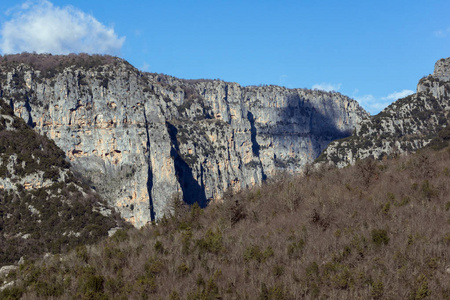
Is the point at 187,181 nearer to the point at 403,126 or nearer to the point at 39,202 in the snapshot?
the point at 403,126

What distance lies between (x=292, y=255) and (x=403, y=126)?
8985 cm

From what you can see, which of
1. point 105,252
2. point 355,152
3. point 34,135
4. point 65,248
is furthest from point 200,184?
point 105,252

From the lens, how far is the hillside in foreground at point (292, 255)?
83.8 feet

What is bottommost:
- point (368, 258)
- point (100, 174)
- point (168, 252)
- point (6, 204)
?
point (368, 258)

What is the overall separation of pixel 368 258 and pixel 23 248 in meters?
45.6

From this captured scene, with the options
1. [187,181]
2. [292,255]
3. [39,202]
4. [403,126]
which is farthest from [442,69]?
[292,255]

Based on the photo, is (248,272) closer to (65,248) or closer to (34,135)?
(65,248)

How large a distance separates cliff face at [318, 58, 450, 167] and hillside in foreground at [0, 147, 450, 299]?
6216cm

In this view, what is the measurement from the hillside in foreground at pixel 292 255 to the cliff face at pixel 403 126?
6216cm

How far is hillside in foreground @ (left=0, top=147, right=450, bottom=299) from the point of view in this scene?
2555cm

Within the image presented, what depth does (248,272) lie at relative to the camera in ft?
94.2

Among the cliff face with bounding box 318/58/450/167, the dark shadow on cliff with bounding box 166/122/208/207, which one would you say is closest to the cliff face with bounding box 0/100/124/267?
the cliff face with bounding box 318/58/450/167

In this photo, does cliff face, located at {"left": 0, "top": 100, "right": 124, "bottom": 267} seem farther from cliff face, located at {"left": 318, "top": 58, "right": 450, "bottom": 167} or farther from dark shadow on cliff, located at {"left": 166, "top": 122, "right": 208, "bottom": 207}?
dark shadow on cliff, located at {"left": 166, "top": 122, "right": 208, "bottom": 207}

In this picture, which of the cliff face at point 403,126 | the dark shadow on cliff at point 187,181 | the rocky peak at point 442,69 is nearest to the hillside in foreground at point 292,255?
the cliff face at point 403,126
